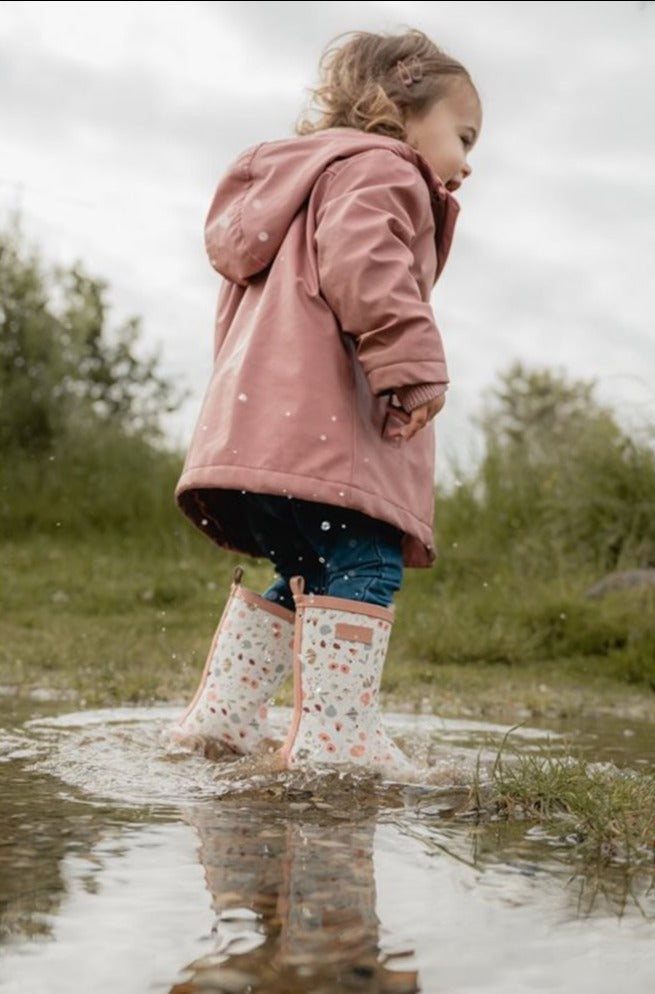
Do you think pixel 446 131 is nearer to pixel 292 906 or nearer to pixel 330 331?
pixel 330 331

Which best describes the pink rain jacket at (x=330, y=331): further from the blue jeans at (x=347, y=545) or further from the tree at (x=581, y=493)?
the tree at (x=581, y=493)

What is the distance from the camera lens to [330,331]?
10.3 feet

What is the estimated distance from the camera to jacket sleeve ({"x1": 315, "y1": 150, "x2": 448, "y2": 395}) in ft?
9.77

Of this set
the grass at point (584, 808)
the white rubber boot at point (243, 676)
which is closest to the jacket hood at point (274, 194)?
the white rubber boot at point (243, 676)

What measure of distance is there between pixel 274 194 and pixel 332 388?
567 millimetres

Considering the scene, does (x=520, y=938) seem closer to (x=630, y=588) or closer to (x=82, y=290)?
(x=630, y=588)

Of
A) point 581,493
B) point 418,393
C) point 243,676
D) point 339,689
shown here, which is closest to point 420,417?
point 418,393

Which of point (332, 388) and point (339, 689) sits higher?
point (332, 388)

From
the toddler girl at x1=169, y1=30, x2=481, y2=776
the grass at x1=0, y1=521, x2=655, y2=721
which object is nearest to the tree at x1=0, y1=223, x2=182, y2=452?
the grass at x1=0, y1=521, x2=655, y2=721

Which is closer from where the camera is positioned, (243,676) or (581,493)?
(243,676)

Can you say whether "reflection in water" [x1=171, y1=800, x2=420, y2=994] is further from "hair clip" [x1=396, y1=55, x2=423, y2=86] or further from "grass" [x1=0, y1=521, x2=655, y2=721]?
"grass" [x1=0, y1=521, x2=655, y2=721]

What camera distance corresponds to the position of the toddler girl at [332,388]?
3.00 meters

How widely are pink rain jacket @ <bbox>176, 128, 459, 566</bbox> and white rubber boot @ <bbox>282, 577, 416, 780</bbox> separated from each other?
249 millimetres

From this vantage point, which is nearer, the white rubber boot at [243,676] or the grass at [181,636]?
the white rubber boot at [243,676]
